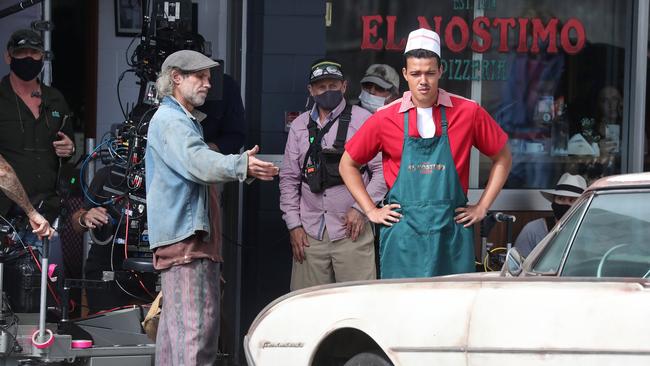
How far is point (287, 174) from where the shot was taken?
8.62 m

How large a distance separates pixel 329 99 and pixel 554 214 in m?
A: 2.13

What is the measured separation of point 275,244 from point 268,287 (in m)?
0.34

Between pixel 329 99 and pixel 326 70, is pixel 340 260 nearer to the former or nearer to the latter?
pixel 329 99

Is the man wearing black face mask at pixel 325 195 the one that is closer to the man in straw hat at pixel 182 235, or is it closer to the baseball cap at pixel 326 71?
the baseball cap at pixel 326 71

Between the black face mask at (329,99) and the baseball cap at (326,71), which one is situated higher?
the baseball cap at (326,71)

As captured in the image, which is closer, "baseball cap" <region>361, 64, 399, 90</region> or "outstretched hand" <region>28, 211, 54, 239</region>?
"outstretched hand" <region>28, 211, 54, 239</region>

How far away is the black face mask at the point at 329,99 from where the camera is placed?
27.6ft

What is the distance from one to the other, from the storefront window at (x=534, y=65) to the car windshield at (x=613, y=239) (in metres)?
4.46

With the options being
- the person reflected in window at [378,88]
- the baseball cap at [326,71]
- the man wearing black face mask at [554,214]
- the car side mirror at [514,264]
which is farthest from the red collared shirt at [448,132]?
the man wearing black face mask at [554,214]

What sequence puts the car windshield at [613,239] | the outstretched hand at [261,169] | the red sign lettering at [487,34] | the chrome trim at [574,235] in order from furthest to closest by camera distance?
the red sign lettering at [487,34], the outstretched hand at [261,169], the chrome trim at [574,235], the car windshield at [613,239]

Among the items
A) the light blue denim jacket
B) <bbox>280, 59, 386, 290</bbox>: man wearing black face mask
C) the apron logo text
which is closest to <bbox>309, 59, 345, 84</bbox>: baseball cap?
<bbox>280, 59, 386, 290</bbox>: man wearing black face mask

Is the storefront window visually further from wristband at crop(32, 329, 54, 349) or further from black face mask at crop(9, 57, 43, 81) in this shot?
wristband at crop(32, 329, 54, 349)

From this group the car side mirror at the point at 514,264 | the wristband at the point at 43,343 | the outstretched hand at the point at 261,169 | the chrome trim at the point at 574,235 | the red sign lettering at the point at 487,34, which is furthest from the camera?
the red sign lettering at the point at 487,34

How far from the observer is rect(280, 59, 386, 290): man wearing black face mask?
8391mm
